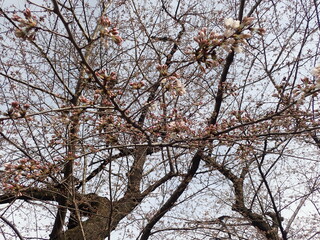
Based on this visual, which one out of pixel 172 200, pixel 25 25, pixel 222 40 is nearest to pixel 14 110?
pixel 25 25

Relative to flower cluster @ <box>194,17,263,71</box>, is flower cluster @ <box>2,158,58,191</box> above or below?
below

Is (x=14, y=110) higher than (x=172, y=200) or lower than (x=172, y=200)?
lower

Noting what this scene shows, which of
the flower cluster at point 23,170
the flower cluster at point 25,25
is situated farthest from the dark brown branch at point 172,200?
the flower cluster at point 25,25

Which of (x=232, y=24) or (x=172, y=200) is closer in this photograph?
(x=232, y=24)

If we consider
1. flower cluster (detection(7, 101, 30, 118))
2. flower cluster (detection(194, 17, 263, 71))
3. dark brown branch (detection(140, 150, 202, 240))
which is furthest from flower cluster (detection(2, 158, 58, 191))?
dark brown branch (detection(140, 150, 202, 240))

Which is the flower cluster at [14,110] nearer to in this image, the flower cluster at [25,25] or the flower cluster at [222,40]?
the flower cluster at [25,25]

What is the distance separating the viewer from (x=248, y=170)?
5598 mm

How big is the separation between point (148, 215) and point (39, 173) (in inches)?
140

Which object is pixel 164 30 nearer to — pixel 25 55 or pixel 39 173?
pixel 25 55

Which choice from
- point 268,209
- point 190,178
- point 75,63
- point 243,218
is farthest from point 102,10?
point 268,209

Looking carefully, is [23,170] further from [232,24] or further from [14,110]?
[232,24]

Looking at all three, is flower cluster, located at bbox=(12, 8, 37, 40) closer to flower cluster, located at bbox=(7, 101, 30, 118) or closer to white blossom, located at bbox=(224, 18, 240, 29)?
flower cluster, located at bbox=(7, 101, 30, 118)

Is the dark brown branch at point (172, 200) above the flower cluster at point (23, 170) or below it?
above

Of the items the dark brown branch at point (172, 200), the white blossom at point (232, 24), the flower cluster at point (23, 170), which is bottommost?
the flower cluster at point (23, 170)
